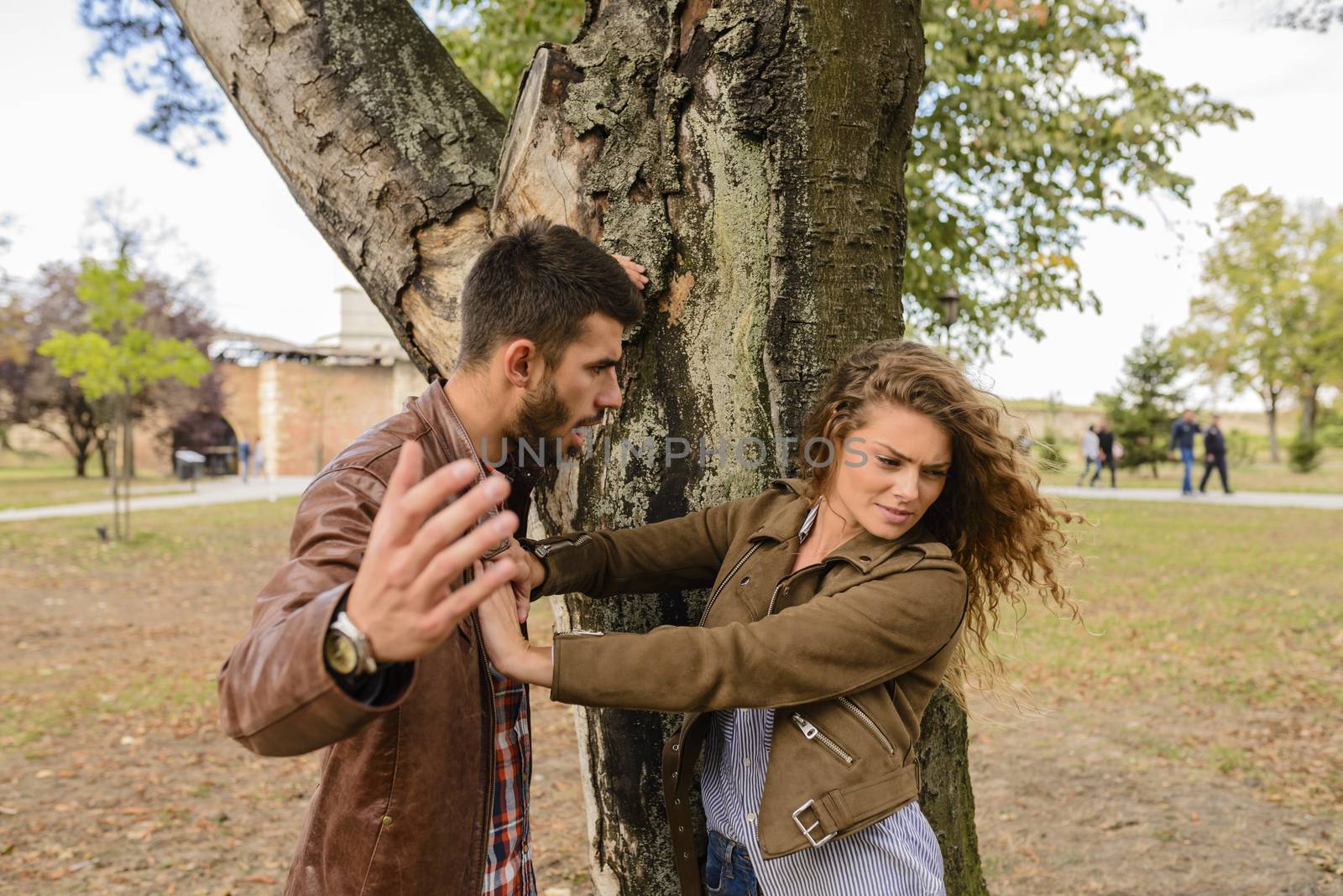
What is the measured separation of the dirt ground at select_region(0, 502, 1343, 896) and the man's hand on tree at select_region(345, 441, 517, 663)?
11.5ft

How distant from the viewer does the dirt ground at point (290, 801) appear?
4160mm

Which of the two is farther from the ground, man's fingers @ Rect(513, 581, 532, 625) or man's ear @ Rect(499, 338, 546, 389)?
man's ear @ Rect(499, 338, 546, 389)

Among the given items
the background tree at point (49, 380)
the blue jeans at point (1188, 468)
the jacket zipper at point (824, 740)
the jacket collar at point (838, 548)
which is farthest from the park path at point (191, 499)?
the blue jeans at point (1188, 468)

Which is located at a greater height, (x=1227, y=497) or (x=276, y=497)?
(x=276, y=497)

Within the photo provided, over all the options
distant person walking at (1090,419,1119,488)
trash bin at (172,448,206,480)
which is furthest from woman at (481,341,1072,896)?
trash bin at (172,448,206,480)

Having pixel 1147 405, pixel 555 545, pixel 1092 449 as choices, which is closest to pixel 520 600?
pixel 555 545

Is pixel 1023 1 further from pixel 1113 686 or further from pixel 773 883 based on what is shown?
pixel 773 883

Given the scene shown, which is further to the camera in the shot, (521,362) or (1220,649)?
(1220,649)

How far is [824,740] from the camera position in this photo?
174 cm

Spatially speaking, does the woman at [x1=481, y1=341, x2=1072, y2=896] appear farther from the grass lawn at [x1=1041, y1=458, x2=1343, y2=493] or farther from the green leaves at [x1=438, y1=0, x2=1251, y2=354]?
the grass lawn at [x1=1041, y1=458, x2=1343, y2=493]

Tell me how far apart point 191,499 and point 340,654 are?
23.6m

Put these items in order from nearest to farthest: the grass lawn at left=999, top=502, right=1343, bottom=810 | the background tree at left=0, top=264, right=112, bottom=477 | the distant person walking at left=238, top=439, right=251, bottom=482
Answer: the grass lawn at left=999, top=502, right=1343, bottom=810, the distant person walking at left=238, top=439, right=251, bottom=482, the background tree at left=0, top=264, right=112, bottom=477

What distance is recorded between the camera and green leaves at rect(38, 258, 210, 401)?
1402 cm

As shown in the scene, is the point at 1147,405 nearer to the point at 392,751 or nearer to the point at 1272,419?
the point at 1272,419
